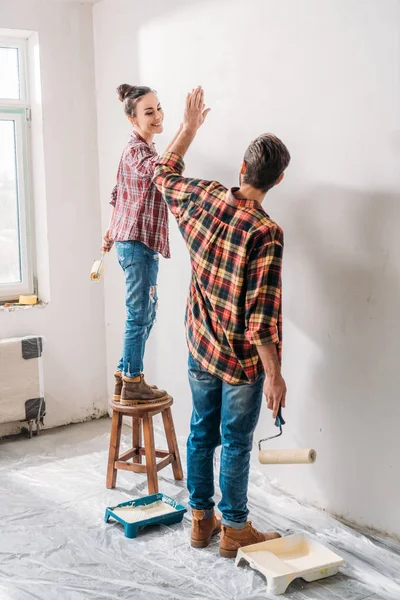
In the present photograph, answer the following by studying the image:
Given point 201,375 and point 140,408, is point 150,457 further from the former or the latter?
point 201,375

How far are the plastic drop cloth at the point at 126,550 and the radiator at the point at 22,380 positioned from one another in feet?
1.49

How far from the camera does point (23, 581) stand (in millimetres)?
2832

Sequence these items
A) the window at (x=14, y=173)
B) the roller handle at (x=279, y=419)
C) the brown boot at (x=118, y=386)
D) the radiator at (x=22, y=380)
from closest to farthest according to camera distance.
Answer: the roller handle at (x=279, y=419) < the brown boot at (x=118, y=386) < the radiator at (x=22, y=380) < the window at (x=14, y=173)

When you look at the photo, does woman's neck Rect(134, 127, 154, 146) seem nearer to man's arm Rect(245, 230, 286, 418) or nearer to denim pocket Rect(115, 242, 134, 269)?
denim pocket Rect(115, 242, 134, 269)

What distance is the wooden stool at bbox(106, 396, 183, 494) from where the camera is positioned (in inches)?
138

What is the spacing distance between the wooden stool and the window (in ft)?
4.35

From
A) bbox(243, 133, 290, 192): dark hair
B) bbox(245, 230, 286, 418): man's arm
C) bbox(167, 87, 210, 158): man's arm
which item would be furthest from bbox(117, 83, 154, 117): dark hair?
bbox(245, 230, 286, 418): man's arm

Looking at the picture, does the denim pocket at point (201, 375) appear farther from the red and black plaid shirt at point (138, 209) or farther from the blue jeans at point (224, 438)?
the red and black plaid shirt at point (138, 209)

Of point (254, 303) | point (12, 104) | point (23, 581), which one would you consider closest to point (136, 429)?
point (23, 581)

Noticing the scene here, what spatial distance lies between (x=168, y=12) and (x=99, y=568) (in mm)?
2627

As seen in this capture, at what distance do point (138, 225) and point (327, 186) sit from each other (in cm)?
84

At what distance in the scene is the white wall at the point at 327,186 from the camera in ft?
9.49

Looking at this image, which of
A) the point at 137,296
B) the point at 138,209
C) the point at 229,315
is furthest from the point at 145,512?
the point at 138,209

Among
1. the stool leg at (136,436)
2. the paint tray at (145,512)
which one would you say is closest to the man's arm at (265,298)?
the paint tray at (145,512)
